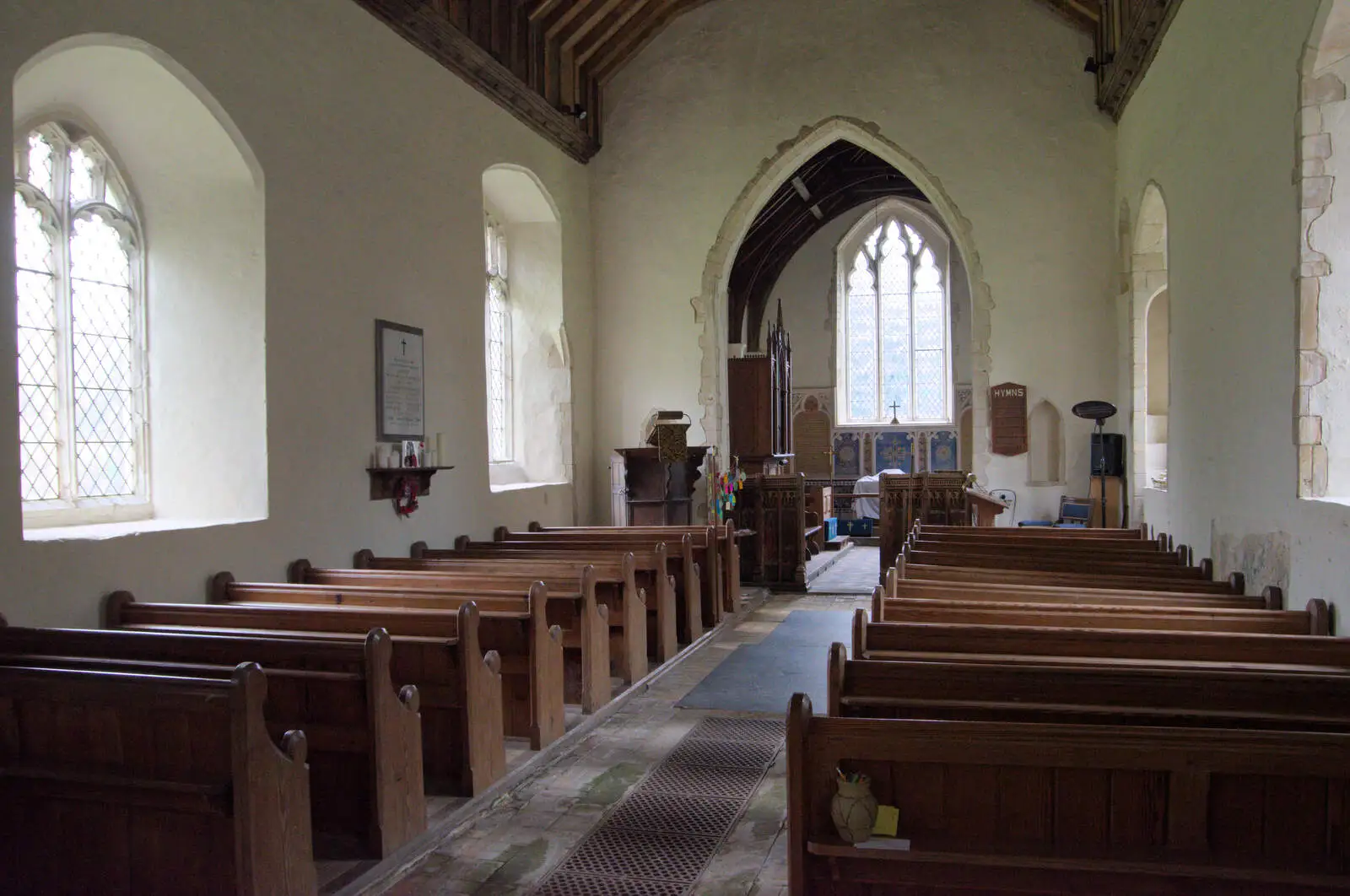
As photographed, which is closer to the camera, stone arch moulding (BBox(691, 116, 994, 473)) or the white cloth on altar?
stone arch moulding (BBox(691, 116, 994, 473))

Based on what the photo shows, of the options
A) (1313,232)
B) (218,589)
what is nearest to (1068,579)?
(1313,232)

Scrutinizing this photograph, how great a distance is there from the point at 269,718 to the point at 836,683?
174cm

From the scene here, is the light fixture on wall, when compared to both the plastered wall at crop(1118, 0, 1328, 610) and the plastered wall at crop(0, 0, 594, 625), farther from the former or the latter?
the plastered wall at crop(0, 0, 594, 625)

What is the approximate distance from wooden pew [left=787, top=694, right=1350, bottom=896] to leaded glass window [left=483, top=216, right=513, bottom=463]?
Result: 650 cm

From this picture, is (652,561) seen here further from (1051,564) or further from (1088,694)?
(1088,694)

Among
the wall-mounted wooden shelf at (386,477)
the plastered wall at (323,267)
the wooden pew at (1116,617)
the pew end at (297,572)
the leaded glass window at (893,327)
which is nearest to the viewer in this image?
the wooden pew at (1116,617)

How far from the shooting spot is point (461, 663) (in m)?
3.32

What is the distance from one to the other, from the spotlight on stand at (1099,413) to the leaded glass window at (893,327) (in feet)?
23.2

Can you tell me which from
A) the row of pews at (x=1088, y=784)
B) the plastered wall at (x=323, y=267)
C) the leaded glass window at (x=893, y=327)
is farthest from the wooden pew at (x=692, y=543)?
the leaded glass window at (x=893, y=327)

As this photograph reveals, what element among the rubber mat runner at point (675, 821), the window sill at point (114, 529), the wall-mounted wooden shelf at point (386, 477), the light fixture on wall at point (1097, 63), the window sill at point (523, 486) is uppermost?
the light fixture on wall at point (1097, 63)

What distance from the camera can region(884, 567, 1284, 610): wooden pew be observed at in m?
3.98

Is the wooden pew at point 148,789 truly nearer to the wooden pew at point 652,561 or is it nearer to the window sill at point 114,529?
the window sill at point 114,529

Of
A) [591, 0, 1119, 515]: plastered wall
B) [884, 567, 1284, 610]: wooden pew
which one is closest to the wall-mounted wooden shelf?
[884, 567, 1284, 610]: wooden pew

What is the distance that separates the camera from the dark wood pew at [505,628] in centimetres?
372
